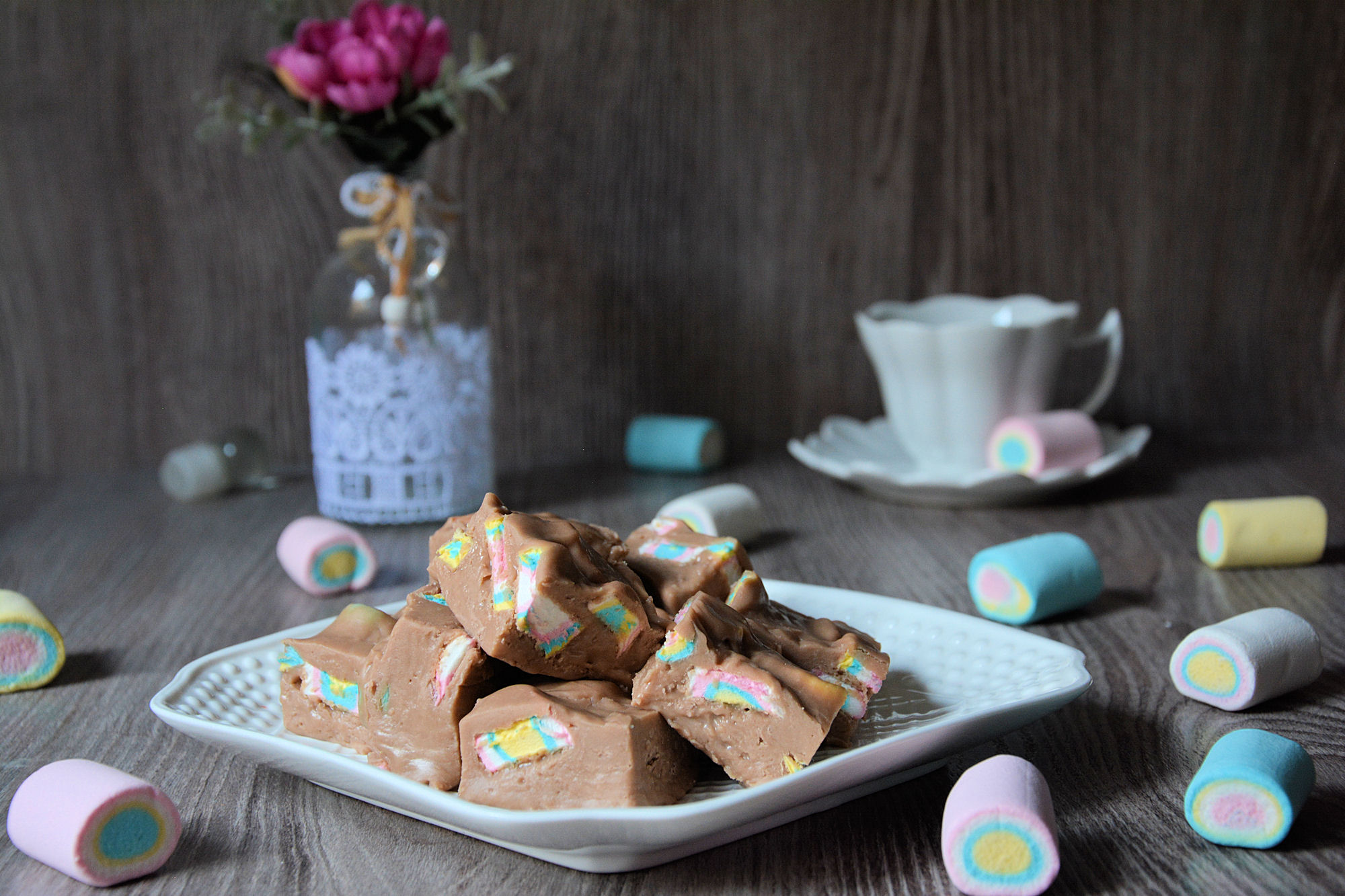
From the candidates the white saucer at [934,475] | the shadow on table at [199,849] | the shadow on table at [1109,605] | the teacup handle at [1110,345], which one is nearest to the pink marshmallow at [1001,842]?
the shadow on table at [199,849]

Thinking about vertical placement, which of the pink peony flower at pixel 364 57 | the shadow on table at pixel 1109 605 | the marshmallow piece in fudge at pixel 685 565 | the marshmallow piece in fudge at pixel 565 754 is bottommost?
the shadow on table at pixel 1109 605

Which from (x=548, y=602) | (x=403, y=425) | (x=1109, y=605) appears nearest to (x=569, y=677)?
(x=548, y=602)

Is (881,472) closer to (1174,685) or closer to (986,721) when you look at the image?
(1174,685)

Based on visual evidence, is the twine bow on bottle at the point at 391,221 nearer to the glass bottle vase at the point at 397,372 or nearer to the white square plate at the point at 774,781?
the glass bottle vase at the point at 397,372

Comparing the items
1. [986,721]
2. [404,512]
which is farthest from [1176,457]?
[986,721]

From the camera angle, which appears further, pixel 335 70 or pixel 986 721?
pixel 335 70

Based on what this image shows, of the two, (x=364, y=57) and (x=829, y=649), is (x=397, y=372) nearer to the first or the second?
(x=364, y=57)
